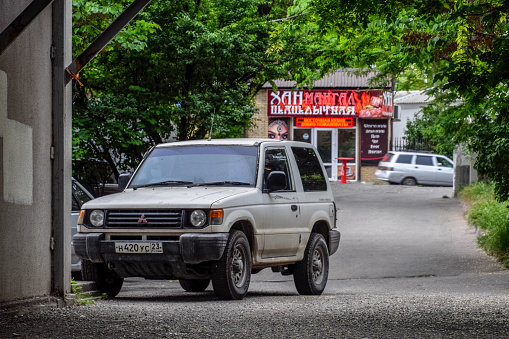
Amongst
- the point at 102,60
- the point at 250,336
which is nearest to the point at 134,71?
the point at 102,60

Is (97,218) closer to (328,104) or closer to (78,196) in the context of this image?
(78,196)

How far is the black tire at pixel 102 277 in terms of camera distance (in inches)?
369

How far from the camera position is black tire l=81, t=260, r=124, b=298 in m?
9.37

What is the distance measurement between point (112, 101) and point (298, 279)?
858 cm

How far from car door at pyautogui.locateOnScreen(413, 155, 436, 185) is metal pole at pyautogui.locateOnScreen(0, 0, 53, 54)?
3333cm

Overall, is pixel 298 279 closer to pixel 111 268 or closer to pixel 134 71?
pixel 111 268

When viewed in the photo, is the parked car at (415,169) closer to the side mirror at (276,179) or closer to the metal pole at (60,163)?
the side mirror at (276,179)

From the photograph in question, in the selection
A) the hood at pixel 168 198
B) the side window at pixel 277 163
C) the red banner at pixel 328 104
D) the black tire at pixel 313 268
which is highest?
the red banner at pixel 328 104

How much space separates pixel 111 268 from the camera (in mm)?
9164

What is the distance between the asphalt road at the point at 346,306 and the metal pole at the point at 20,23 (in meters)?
2.22

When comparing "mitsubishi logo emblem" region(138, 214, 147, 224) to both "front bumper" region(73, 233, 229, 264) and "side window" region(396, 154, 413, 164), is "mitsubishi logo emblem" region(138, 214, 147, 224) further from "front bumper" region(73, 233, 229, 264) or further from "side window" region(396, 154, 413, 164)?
"side window" region(396, 154, 413, 164)

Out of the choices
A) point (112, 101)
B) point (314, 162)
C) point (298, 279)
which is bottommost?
point (298, 279)

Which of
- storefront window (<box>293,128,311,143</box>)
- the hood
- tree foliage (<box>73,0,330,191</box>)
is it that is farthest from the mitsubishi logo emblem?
storefront window (<box>293,128,311,143</box>)

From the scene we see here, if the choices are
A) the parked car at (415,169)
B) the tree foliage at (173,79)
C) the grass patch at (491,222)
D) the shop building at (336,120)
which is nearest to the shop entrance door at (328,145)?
the shop building at (336,120)
